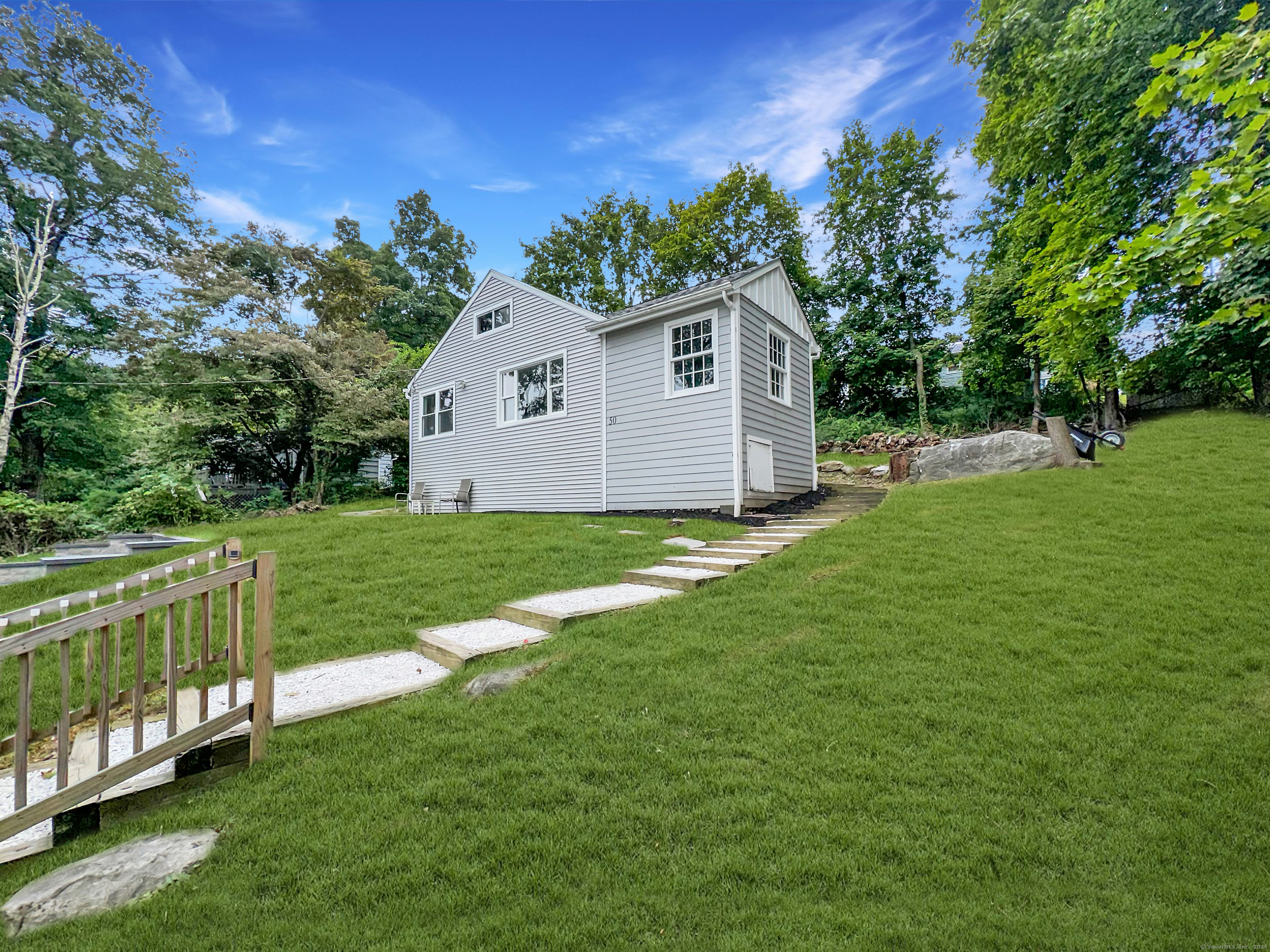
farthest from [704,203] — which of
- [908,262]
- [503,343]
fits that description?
[503,343]

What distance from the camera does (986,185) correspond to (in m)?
15.9

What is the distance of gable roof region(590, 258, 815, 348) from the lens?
900cm

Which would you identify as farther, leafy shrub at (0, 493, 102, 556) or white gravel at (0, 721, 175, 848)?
leafy shrub at (0, 493, 102, 556)

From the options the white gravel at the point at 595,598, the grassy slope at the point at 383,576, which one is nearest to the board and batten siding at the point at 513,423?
the grassy slope at the point at 383,576

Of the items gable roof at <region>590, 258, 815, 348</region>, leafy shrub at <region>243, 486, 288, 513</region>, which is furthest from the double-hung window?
leafy shrub at <region>243, 486, 288, 513</region>

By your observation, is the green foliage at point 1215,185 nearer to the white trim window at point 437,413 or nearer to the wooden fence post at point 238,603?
the wooden fence post at point 238,603

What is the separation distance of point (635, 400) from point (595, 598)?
547 cm

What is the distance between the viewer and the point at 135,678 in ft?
8.71

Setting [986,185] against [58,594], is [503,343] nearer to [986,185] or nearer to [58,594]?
[58,594]

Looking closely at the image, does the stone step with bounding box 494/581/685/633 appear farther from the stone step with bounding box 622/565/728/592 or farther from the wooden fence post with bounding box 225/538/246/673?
the wooden fence post with bounding box 225/538/246/673

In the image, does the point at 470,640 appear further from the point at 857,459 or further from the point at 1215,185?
the point at 857,459

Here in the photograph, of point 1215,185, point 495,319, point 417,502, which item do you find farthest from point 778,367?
point 417,502

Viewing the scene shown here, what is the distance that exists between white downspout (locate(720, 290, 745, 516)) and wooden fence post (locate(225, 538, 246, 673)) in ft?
21.5

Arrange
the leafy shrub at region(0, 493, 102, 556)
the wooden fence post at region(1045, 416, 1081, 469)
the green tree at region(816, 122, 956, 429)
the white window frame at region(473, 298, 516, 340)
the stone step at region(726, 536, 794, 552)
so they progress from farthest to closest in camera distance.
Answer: the green tree at region(816, 122, 956, 429) → the white window frame at region(473, 298, 516, 340) → the leafy shrub at region(0, 493, 102, 556) → the wooden fence post at region(1045, 416, 1081, 469) → the stone step at region(726, 536, 794, 552)
